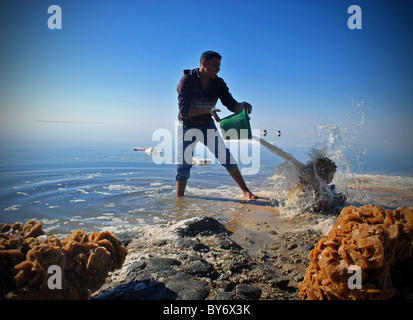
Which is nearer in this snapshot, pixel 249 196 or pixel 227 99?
pixel 249 196

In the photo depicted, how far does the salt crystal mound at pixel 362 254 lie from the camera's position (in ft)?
4.02

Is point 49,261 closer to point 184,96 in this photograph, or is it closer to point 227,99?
point 184,96

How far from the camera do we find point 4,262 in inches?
45.4

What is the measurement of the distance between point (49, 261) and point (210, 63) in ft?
13.4

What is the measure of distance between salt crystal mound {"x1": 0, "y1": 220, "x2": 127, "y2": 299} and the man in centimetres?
328

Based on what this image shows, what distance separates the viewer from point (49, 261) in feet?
3.84

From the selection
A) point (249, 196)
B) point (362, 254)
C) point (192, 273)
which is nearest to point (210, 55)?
point (249, 196)

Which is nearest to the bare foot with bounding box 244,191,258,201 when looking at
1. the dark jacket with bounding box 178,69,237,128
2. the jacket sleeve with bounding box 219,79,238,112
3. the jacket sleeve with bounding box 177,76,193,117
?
the dark jacket with bounding box 178,69,237,128

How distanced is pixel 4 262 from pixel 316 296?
1694 mm

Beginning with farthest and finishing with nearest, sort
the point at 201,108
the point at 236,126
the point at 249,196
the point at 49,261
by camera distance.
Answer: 1. the point at 249,196
2. the point at 201,108
3. the point at 236,126
4. the point at 49,261

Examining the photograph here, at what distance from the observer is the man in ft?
14.7

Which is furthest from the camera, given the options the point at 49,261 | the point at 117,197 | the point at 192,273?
the point at 117,197

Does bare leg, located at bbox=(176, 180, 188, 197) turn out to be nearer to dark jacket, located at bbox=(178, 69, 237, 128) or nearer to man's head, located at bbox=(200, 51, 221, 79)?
dark jacket, located at bbox=(178, 69, 237, 128)
